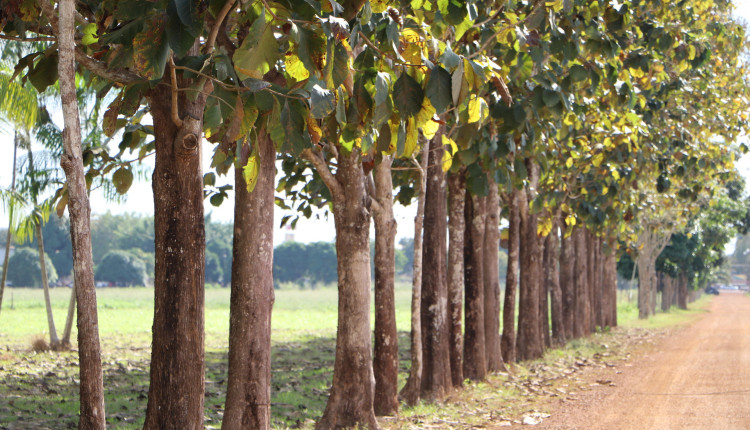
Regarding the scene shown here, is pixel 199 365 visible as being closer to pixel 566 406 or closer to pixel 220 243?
pixel 566 406

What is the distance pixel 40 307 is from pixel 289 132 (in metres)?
49.3

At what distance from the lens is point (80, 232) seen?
16.1 feet

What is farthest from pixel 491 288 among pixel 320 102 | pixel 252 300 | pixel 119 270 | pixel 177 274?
pixel 119 270

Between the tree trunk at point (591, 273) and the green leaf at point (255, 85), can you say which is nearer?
the green leaf at point (255, 85)

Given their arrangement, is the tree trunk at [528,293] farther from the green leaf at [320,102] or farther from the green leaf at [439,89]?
the green leaf at [320,102]

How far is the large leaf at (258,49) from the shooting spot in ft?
13.9

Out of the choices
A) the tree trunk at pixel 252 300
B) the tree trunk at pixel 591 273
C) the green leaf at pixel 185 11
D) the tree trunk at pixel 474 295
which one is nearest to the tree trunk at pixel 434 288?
the tree trunk at pixel 474 295

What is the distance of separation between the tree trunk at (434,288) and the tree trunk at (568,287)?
40.9 ft

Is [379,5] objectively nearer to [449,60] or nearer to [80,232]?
[449,60]

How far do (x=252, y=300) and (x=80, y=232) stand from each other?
9.39 feet

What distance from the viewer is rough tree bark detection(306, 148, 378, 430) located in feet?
30.0

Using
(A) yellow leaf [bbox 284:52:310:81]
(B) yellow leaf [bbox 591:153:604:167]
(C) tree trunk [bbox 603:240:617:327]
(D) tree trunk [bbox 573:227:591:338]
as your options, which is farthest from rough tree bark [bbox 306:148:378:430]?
(C) tree trunk [bbox 603:240:617:327]

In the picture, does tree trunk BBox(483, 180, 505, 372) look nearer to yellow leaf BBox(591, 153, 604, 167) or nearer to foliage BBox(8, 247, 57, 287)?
yellow leaf BBox(591, 153, 604, 167)

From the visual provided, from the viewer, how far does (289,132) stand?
4.84 metres
